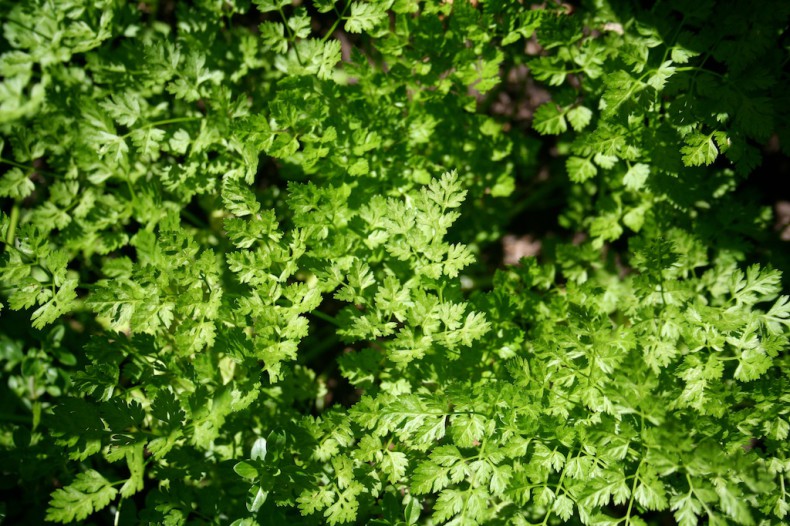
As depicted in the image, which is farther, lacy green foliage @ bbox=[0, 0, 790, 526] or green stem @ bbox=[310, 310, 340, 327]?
green stem @ bbox=[310, 310, 340, 327]

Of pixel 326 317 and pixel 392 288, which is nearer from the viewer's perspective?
pixel 392 288

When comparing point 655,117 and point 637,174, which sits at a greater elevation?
point 655,117

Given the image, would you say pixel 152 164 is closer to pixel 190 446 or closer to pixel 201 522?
pixel 190 446

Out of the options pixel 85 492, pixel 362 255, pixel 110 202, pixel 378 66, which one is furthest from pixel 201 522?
pixel 378 66

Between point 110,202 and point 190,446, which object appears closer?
point 190,446

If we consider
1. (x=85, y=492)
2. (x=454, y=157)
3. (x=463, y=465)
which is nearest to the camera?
(x=463, y=465)

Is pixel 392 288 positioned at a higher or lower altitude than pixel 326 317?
higher

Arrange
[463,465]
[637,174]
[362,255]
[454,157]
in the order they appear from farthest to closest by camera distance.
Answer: [454,157]
[637,174]
[362,255]
[463,465]

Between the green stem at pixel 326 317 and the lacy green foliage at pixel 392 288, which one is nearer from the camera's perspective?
the lacy green foliage at pixel 392 288
